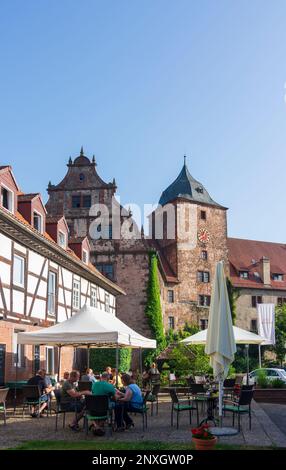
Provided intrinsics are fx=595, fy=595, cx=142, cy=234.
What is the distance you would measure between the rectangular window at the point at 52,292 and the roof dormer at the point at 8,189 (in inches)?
149

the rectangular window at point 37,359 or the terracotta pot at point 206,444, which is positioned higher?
the rectangular window at point 37,359

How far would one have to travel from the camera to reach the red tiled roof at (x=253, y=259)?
180 feet

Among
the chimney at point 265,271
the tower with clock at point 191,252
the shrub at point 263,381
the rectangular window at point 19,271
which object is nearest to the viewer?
the rectangular window at point 19,271

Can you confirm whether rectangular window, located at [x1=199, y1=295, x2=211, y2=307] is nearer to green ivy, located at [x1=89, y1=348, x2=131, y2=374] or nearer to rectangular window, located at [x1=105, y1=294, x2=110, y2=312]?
rectangular window, located at [x1=105, y1=294, x2=110, y2=312]

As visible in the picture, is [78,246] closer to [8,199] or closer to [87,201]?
[87,201]

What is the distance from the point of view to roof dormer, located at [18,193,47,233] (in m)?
21.2

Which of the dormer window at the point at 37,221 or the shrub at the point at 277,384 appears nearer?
the shrub at the point at 277,384

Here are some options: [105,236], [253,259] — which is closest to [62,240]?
[105,236]

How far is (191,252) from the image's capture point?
5038 centimetres

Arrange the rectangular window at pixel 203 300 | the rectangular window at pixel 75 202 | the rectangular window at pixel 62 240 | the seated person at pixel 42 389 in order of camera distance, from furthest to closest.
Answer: the rectangular window at pixel 203 300, the rectangular window at pixel 75 202, the rectangular window at pixel 62 240, the seated person at pixel 42 389

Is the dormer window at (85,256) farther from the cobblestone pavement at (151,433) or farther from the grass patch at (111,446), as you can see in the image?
the grass patch at (111,446)

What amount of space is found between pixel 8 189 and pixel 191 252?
32.6 m

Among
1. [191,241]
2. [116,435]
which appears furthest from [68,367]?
[191,241]

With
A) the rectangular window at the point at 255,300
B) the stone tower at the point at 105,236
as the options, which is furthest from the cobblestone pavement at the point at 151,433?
the rectangular window at the point at 255,300
